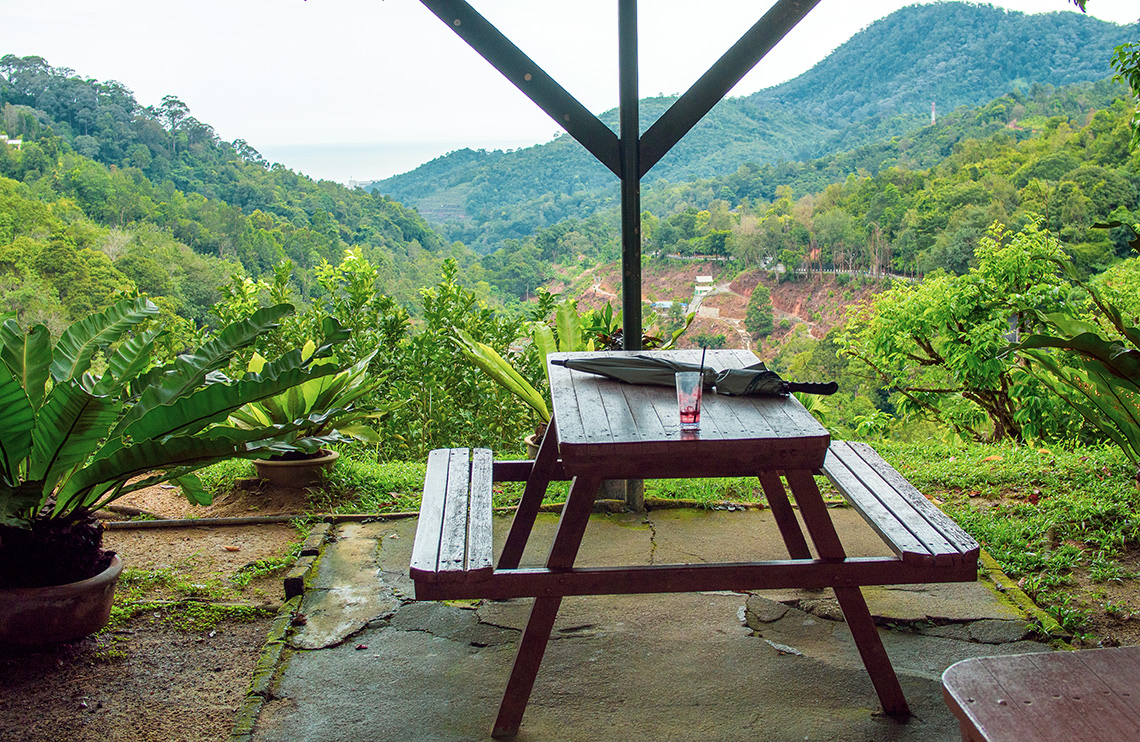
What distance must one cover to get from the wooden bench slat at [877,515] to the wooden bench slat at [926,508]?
0.08 metres

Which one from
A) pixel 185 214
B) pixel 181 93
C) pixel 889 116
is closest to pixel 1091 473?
pixel 185 214

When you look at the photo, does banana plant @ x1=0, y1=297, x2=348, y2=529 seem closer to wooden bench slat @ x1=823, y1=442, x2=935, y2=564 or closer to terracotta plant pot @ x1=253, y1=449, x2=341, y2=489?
terracotta plant pot @ x1=253, y1=449, x2=341, y2=489

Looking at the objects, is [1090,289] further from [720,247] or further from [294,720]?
[720,247]

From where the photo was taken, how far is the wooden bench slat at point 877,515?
5.93ft

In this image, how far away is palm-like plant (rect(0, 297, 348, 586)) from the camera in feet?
7.10

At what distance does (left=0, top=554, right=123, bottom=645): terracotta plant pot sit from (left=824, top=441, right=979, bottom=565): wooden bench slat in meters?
2.10

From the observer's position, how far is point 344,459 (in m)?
3.95

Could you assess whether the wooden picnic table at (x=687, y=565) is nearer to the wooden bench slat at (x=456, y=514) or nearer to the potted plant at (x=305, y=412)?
the wooden bench slat at (x=456, y=514)

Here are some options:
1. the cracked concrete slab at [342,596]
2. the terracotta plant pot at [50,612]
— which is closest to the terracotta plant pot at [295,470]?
the cracked concrete slab at [342,596]

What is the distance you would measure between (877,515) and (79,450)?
2124 millimetres

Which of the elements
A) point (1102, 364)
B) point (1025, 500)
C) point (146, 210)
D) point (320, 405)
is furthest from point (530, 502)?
point (146, 210)

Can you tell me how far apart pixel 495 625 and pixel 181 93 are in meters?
19.7

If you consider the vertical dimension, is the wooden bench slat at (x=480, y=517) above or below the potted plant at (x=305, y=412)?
above

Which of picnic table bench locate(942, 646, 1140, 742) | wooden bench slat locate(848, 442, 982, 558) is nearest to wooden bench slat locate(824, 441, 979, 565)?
wooden bench slat locate(848, 442, 982, 558)
